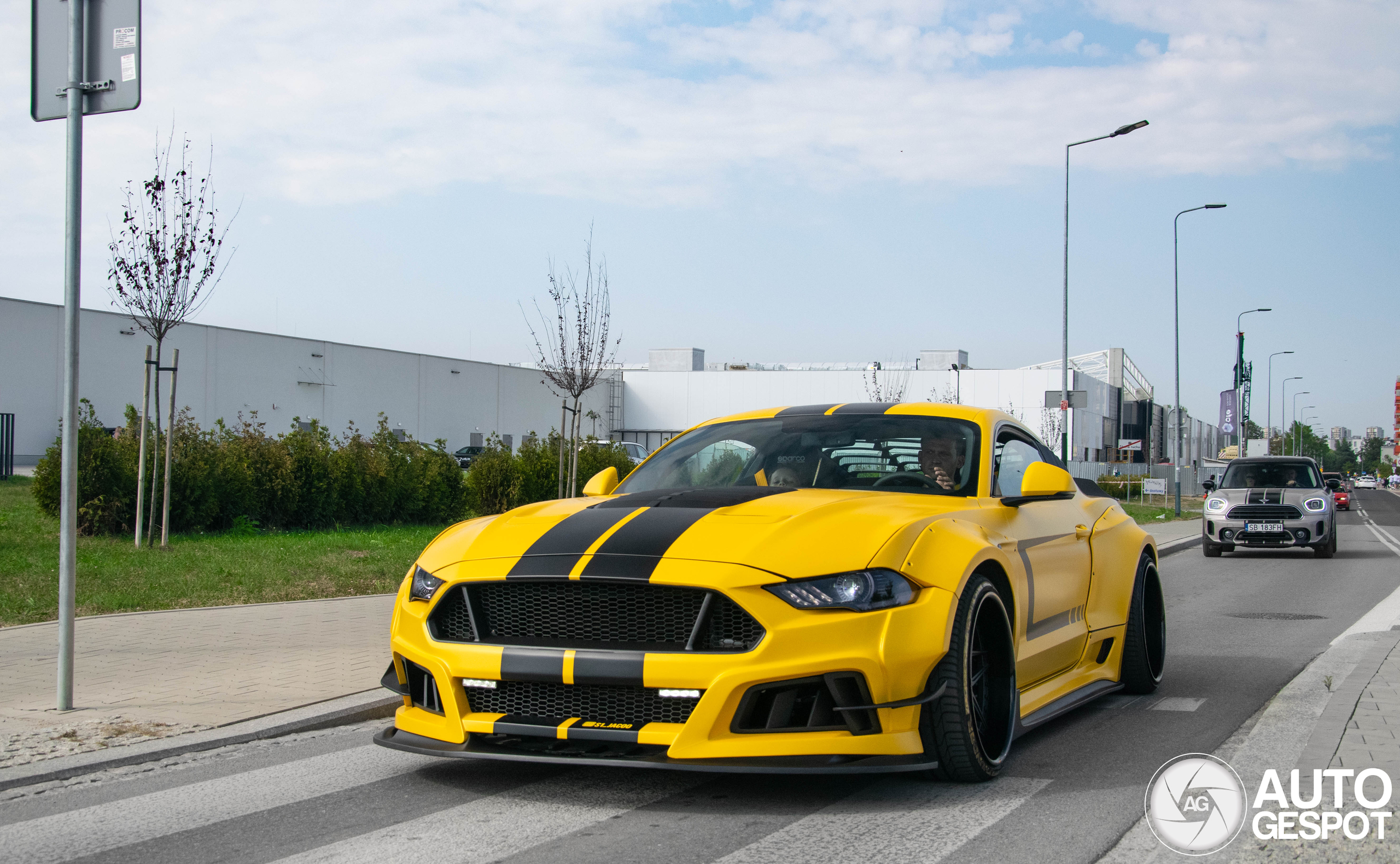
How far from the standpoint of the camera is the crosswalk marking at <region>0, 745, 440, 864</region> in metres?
4.02

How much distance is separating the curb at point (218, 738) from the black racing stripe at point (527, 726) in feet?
6.28

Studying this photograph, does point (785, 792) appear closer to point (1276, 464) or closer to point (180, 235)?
point (180, 235)

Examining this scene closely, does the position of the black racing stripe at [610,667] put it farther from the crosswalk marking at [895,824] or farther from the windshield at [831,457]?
the windshield at [831,457]

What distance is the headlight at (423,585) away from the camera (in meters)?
4.57

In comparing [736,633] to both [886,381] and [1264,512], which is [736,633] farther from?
[886,381]

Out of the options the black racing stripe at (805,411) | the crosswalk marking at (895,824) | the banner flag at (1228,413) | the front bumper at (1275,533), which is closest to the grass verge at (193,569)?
the black racing stripe at (805,411)

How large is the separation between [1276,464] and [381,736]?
18524 millimetres

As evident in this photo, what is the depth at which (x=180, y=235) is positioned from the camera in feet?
47.4

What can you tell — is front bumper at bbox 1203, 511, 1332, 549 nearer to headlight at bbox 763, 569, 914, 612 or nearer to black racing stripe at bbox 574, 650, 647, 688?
headlight at bbox 763, 569, 914, 612

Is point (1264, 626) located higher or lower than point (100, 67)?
lower

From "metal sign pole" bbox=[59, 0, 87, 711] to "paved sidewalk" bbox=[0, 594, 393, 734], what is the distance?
1.27 feet

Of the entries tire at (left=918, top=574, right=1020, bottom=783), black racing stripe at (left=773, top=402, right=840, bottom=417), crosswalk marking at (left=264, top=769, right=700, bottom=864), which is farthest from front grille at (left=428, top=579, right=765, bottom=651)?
black racing stripe at (left=773, top=402, right=840, bottom=417)

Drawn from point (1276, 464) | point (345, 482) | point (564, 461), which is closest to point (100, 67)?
point (345, 482)

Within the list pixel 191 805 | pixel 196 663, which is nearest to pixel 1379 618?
pixel 196 663
